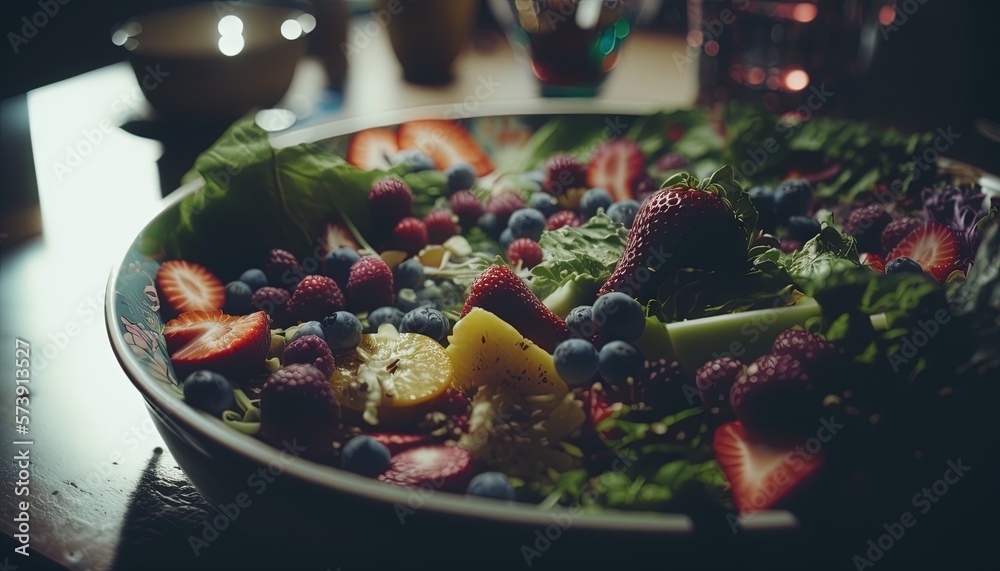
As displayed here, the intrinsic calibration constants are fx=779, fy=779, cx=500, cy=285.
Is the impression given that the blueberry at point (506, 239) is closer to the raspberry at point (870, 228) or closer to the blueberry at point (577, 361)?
the blueberry at point (577, 361)

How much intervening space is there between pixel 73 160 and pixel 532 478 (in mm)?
1251

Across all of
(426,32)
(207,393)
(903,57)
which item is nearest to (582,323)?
(207,393)

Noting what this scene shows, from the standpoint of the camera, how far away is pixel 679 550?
51 cm

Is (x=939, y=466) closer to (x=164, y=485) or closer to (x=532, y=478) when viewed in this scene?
(x=532, y=478)

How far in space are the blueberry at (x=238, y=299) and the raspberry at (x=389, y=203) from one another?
0.22 m

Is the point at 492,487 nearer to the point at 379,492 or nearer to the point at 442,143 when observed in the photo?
the point at 379,492

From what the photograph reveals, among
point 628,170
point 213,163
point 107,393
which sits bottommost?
point 107,393

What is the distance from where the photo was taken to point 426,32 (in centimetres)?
185

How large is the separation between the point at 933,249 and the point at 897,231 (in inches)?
2.7

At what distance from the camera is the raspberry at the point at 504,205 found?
1131 millimetres

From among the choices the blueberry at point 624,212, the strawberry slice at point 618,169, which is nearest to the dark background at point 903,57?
the strawberry slice at point 618,169

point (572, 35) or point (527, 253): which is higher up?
point (572, 35)

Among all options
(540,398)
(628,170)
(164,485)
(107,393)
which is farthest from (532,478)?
(628,170)

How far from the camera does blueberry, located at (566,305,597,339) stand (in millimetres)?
807
